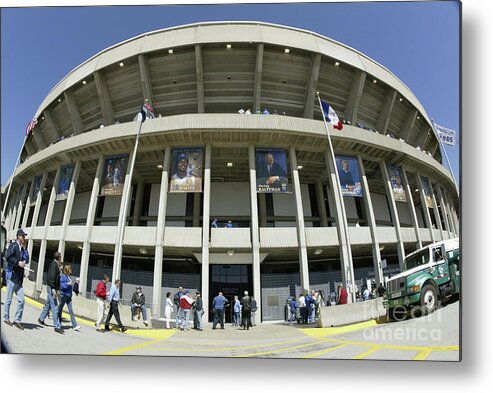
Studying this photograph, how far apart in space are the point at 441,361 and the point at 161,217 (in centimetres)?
755

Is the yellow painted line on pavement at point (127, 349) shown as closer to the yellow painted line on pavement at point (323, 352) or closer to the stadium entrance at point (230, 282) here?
the stadium entrance at point (230, 282)

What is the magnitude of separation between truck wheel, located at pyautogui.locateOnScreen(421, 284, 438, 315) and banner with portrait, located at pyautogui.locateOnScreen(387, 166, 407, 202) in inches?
111

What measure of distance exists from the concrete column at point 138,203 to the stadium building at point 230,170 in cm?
6

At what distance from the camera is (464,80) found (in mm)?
4680

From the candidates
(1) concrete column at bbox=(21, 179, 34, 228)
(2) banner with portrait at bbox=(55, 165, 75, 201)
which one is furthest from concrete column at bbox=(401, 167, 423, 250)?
(1) concrete column at bbox=(21, 179, 34, 228)

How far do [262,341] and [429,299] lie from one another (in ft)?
10.4

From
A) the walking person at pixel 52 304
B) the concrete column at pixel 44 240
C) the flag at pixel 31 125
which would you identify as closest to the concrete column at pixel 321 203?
the walking person at pixel 52 304

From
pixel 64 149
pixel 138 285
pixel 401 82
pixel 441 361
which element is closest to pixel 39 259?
pixel 138 285

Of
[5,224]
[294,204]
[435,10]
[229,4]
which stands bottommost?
[5,224]

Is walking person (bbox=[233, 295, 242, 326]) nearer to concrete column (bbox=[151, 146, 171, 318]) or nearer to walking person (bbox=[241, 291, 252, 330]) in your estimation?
walking person (bbox=[241, 291, 252, 330])

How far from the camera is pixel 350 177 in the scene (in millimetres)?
7945

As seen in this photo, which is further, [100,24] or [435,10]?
[100,24]

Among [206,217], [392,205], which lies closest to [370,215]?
[392,205]

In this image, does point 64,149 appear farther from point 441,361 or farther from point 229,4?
point 441,361
